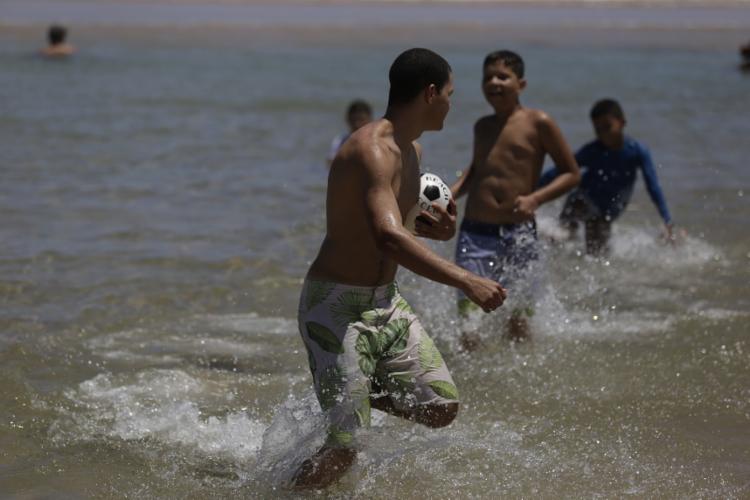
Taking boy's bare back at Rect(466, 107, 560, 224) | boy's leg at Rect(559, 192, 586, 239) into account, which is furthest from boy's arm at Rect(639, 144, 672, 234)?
boy's bare back at Rect(466, 107, 560, 224)

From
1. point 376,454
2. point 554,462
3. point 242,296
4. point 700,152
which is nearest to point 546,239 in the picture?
point 242,296

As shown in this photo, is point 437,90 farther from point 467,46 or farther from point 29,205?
point 467,46

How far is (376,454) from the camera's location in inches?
172

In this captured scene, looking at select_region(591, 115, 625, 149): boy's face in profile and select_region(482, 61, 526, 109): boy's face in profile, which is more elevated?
select_region(482, 61, 526, 109): boy's face in profile

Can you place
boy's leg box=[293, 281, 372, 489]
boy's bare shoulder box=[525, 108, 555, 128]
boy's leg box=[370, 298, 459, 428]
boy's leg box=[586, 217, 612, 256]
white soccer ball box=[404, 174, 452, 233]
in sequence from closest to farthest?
boy's leg box=[293, 281, 372, 489] < boy's leg box=[370, 298, 459, 428] < white soccer ball box=[404, 174, 452, 233] < boy's bare shoulder box=[525, 108, 555, 128] < boy's leg box=[586, 217, 612, 256]

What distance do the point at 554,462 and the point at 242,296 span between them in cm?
318

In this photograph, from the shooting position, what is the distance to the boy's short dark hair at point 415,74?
3969mm

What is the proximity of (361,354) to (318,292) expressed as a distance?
0.92ft

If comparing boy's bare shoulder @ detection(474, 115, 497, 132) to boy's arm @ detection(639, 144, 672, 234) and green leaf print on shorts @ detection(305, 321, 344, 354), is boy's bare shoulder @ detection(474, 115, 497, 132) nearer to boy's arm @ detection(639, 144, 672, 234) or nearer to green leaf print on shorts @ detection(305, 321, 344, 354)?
boy's arm @ detection(639, 144, 672, 234)

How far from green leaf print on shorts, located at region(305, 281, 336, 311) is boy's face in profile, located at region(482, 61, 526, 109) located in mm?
2378

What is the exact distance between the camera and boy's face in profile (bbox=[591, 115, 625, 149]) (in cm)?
787

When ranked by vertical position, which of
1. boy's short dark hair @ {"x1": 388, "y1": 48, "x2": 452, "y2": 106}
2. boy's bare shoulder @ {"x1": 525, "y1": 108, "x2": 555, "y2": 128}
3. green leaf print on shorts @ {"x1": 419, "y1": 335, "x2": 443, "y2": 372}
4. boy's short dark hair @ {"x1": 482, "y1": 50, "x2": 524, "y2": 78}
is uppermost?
boy's short dark hair @ {"x1": 388, "y1": 48, "x2": 452, "y2": 106}

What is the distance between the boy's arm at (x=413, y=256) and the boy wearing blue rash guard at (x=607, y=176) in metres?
4.42

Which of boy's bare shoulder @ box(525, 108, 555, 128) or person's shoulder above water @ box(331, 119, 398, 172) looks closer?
person's shoulder above water @ box(331, 119, 398, 172)
